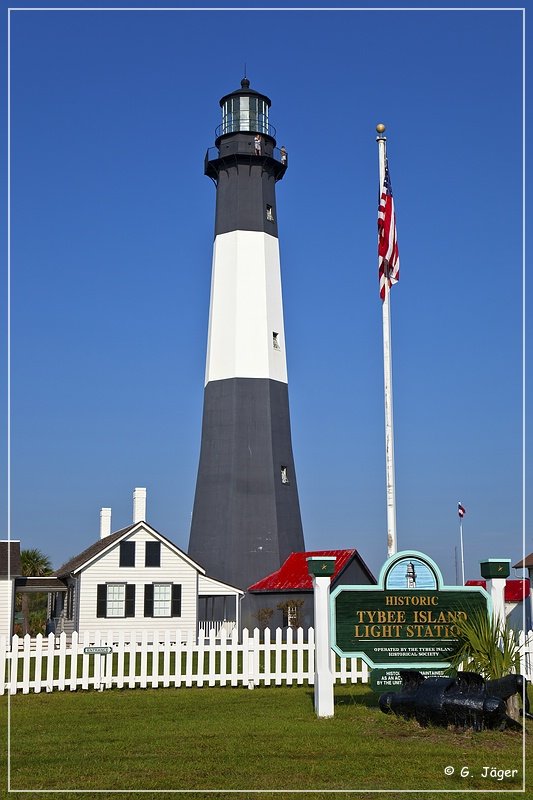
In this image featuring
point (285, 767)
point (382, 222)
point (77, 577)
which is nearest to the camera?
point (285, 767)

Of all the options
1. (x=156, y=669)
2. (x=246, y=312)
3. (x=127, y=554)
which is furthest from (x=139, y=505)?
(x=156, y=669)

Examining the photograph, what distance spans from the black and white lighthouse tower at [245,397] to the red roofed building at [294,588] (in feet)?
2.59

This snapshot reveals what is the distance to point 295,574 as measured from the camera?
107 ft

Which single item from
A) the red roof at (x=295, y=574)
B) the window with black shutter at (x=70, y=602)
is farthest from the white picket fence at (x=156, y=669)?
the window with black shutter at (x=70, y=602)

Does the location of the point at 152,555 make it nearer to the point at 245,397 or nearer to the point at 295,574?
the point at 295,574

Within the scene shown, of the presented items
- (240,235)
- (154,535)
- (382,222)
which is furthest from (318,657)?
(240,235)

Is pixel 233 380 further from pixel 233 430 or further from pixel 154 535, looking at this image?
pixel 154 535

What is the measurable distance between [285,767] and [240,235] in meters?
27.7

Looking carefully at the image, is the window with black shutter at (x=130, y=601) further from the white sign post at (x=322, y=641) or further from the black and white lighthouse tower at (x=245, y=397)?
the white sign post at (x=322, y=641)

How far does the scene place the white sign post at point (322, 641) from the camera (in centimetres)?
1373

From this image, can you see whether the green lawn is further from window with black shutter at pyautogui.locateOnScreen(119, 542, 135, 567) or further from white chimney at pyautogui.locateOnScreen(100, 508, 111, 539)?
white chimney at pyautogui.locateOnScreen(100, 508, 111, 539)

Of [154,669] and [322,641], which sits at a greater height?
[322,641]

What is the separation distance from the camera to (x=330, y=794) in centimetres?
882

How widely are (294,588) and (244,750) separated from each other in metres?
21.0
